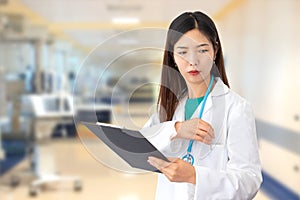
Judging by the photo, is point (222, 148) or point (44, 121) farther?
point (44, 121)

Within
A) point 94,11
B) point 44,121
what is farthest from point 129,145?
point 94,11

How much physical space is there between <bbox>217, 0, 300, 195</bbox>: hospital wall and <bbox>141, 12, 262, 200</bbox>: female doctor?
240 cm

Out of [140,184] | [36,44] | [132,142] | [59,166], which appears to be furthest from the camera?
[36,44]

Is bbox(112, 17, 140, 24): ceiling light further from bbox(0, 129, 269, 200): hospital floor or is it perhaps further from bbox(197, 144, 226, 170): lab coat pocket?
bbox(197, 144, 226, 170): lab coat pocket

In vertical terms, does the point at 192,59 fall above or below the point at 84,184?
above

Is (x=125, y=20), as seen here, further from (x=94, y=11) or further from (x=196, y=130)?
(x=196, y=130)

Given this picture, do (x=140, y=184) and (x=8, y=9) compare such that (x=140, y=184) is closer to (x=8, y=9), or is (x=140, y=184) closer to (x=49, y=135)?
(x=49, y=135)

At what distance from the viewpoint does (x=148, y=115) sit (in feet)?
3.29

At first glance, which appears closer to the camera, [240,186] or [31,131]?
[240,186]

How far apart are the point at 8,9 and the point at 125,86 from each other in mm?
4497

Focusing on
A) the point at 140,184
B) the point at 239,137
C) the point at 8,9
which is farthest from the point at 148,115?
the point at 8,9

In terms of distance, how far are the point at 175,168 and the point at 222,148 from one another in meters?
0.19

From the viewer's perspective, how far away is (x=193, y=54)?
0.93 meters

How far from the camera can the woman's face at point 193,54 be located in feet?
3.06
